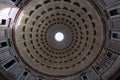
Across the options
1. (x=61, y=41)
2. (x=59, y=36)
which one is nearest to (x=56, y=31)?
(x=59, y=36)

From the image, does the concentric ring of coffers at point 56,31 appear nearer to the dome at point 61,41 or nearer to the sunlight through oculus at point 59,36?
the dome at point 61,41

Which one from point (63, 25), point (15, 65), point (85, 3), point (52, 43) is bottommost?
point (15, 65)

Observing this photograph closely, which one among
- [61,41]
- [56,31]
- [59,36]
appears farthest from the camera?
[61,41]

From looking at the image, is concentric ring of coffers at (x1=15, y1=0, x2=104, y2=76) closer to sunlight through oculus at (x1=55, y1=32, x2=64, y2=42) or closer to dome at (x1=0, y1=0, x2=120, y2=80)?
dome at (x1=0, y1=0, x2=120, y2=80)

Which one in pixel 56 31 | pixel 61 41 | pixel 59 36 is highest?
pixel 56 31

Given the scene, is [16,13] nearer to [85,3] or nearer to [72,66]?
[85,3]

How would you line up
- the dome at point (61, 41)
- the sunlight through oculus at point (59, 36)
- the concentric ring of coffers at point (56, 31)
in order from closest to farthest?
the dome at point (61, 41) → the concentric ring of coffers at point (56, 31) → the sunlight through oculus at point (59, 36)

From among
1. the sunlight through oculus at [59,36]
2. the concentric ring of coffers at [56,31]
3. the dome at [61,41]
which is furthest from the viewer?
the sunlight through oculus at [59,36]

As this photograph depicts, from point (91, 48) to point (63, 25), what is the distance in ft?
21.5

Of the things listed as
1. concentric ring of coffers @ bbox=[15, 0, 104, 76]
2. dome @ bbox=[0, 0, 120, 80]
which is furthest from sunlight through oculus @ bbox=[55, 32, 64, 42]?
concentric ring of coffers @ bbox=[15, 0, 104, 76]

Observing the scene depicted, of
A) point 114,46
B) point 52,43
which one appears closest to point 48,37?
point 52,43

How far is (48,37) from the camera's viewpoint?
34.7 meters

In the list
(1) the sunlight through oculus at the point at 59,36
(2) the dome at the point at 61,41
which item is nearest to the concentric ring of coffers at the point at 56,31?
(2) the dome at the point at 61,41

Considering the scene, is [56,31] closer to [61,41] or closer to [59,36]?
[59,36]
